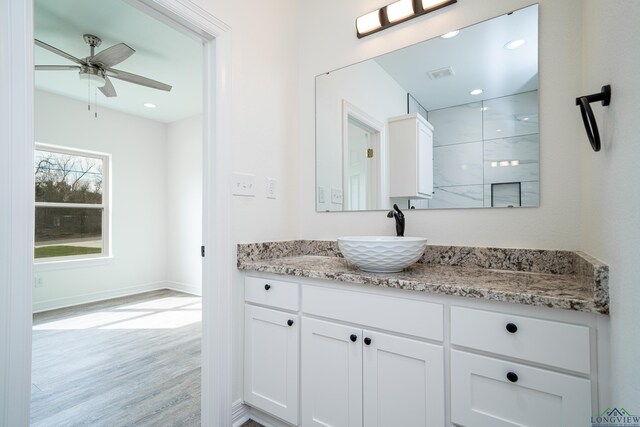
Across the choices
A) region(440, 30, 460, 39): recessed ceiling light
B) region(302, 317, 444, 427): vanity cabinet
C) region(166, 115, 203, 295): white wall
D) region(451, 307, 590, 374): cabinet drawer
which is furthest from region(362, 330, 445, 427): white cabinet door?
region(166, 115, 203, 295): white wall

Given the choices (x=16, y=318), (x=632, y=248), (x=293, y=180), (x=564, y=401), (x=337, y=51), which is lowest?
(x=564, y=401)

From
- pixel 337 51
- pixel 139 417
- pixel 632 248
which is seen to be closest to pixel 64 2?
pixel 337 51

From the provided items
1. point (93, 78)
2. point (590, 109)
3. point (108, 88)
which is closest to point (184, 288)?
point (108, 88)

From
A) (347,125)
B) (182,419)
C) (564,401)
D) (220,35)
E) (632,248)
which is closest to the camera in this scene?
(632,248)

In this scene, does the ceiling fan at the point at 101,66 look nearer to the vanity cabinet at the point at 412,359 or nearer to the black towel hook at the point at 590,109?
the vanity cabinet at the point at 412,359

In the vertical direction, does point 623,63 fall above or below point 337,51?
below

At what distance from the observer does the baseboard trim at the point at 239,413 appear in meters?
1.51

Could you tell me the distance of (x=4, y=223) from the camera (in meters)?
0.90

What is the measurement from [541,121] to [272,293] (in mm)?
1457

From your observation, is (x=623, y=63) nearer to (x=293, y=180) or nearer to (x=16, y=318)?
(x=293, y=180)

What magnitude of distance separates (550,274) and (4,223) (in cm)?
197

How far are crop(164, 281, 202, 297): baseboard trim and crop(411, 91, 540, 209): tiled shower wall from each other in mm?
3973

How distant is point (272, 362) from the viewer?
1440 mm

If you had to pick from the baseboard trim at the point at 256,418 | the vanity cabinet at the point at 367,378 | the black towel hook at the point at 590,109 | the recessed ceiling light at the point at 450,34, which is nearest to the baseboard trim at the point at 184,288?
the baseboard trim at the point at 256,418
